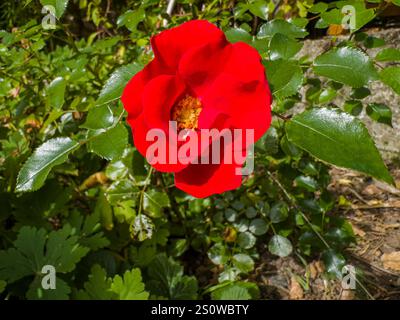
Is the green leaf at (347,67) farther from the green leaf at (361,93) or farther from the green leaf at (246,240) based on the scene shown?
the green leaf at (246,240)

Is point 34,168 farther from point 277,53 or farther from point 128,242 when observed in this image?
point 128,242

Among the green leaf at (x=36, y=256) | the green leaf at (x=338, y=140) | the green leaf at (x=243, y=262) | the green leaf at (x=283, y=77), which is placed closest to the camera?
the green leaf at (x=338, y=140)

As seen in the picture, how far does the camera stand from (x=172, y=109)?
1.78ft

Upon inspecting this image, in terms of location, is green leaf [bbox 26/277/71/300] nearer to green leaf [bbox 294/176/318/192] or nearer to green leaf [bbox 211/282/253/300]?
green leaf [bbox 211/282/253/300]

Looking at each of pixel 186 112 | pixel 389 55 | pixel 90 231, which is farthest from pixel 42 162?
pixel 389 55

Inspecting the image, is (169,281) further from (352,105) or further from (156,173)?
(352,105)

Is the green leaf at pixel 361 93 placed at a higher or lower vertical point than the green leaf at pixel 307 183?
higher

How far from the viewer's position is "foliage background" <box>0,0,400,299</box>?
0.56 metres

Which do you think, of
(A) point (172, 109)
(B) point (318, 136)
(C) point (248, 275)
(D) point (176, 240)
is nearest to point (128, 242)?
(D) point (176, 240)

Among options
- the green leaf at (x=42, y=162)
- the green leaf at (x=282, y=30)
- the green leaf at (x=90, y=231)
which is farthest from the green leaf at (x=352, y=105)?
the green leaf at (x=90, y=231)

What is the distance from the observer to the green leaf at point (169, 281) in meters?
1.04

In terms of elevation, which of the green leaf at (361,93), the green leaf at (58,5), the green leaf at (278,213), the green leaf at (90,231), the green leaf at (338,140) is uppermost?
the green leaf at (58,5)

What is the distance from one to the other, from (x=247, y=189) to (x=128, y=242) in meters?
0.43

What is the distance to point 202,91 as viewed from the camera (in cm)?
53
